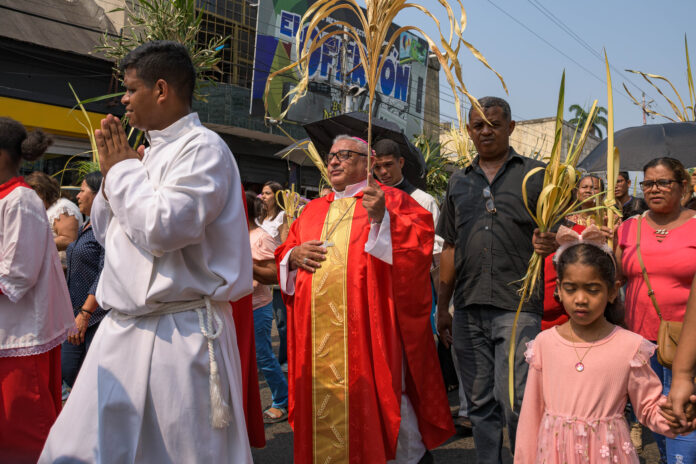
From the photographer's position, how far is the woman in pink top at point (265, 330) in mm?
5918

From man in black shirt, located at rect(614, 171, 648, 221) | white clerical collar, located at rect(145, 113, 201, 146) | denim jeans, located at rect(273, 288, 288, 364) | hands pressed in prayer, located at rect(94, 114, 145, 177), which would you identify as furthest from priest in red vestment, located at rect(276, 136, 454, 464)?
man in black shirt, located at rect(614, 171, 648, 221)

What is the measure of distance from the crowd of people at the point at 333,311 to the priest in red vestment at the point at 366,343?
13 millimetres

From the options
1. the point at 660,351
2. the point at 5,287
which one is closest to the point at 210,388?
the point at 5,287

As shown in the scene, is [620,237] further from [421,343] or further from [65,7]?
[65,7]

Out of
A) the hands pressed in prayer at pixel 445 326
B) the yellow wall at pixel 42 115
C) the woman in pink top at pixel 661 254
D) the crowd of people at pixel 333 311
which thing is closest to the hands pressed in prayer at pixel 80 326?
the crowd of people at pixel 333 311

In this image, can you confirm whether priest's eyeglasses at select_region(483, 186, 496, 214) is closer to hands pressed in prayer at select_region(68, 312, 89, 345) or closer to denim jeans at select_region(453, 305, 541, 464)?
denim jeans at select_region(453, 305, 541, 464)

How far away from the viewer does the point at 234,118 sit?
57.6 ft

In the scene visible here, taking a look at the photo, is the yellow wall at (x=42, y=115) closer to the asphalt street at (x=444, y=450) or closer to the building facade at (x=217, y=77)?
the building facade at (x=217, y=77)

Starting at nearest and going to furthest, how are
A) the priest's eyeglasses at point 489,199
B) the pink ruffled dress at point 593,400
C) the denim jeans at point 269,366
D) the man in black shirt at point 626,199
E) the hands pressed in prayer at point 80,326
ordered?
the pink ruffled dress at point 593,400 < the priest's eyeglasses at point 489,199 < the hands pressed in prayer at point 80,326 < the denim jeans at point 269,366 < the man in black shirt at point 626,199

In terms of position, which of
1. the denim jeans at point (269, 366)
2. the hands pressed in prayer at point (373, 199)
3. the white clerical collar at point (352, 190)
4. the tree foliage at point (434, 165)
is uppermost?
the tree foliage at point (434, 165)

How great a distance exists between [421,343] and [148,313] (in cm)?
211

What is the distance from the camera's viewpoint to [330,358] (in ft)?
13.6

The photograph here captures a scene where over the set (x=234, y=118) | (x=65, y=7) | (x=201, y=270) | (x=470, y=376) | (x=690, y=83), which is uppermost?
(x=65, y=7)

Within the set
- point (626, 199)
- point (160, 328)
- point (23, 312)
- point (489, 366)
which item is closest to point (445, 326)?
point (489, 366)
